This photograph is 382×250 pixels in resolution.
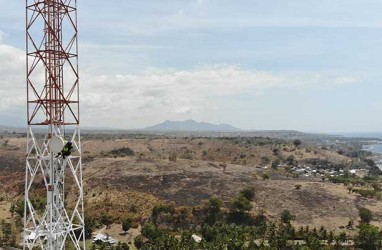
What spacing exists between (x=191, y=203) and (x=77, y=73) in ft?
157

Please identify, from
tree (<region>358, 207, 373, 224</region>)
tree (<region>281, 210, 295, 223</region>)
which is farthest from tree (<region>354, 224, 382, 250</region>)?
tree (<region>358, 207, 373, 224</region>)

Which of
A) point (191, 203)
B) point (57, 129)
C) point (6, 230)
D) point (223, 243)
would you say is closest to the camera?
point (57, 129)

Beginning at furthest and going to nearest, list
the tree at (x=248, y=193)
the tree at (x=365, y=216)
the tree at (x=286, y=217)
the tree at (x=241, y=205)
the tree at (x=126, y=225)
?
the tree at (x=248, y=193)
the tree at (x=241, y=205)
the tree at (x=365, y=216)
the tree at (x=286, y=217)
the tree at (x=126, y=225)

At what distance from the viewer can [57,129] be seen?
2158cm

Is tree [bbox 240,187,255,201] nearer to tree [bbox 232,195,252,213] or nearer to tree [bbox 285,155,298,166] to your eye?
tree [bbox 232,195,252,213]

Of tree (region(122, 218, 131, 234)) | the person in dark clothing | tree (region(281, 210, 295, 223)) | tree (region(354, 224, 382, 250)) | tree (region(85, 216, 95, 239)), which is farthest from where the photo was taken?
tree (region(281, 210, 295, 223))

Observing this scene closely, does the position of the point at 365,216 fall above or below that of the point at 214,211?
below

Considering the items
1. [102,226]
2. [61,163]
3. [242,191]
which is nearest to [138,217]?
[102,226]

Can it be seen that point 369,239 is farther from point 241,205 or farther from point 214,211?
point 214,211

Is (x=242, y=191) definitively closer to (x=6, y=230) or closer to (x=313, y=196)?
(x=313, y=196)

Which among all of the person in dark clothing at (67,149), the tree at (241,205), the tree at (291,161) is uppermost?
the person in dark clothing at (67,149)

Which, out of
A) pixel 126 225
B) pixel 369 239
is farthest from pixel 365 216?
pixel 126 225

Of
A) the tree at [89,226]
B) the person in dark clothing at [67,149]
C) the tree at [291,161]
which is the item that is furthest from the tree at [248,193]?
the tree at [291,161]

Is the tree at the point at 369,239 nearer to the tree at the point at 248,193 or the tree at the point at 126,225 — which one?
the tree at the point at 248,193
